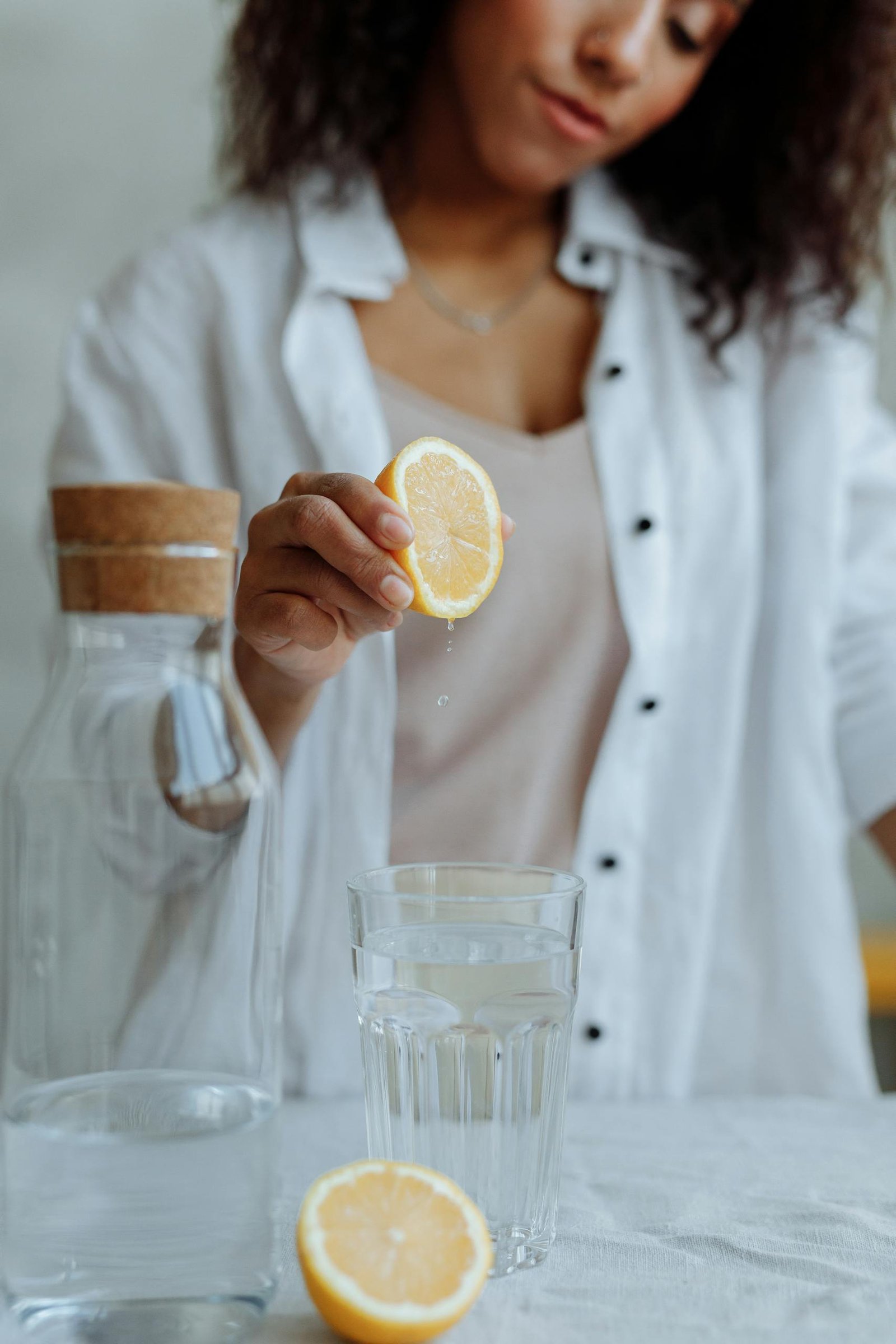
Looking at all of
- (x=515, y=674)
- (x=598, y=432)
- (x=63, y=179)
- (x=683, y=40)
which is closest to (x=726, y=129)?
(x=683, y=40)

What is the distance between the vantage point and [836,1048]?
1.19m

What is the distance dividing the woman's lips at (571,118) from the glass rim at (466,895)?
0.68 meters

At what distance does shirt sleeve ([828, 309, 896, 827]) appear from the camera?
1.17 m

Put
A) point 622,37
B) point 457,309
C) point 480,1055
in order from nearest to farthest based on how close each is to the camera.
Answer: point 480,1055, point 622,37, point 457,309

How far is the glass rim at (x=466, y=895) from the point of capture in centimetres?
52

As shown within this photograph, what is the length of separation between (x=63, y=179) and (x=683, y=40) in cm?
81

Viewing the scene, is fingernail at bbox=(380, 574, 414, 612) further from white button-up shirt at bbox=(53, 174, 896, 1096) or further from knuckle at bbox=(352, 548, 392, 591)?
white button-up shirt at bbox=(53, 174, 896, 1096)

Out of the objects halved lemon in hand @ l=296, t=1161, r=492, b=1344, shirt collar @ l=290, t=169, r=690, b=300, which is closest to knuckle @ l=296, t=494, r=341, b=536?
halved lemon in hand @ l=296, t=1161, r=492, b=1344

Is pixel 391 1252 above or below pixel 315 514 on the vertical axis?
below

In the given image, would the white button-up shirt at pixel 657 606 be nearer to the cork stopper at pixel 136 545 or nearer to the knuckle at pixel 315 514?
the knuckle at pixel 315 514

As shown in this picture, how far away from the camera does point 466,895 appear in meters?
0.55

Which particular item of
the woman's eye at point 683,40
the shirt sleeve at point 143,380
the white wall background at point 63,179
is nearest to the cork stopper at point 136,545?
the shirt sleeve at point 143,380

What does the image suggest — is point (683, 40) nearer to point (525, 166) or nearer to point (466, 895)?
point (525, 166)

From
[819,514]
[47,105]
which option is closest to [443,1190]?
[819,514]
